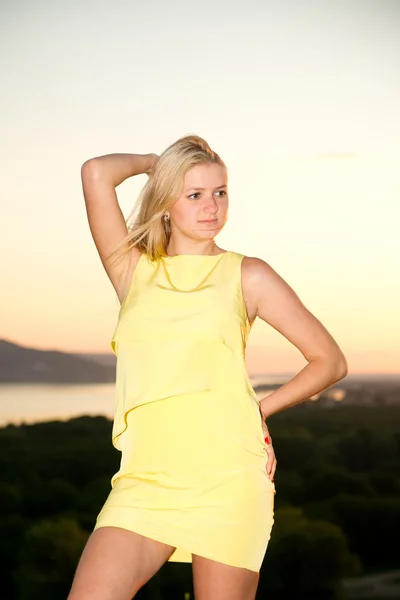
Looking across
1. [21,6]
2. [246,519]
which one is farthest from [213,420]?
[21,6]

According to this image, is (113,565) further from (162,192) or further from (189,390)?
(162,192)

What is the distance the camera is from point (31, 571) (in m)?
8.27

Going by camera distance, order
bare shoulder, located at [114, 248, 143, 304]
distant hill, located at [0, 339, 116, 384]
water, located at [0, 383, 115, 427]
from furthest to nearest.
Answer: water, located at [0, 383, 115, 427], distant hill, located at [0, 339, 116, 384], bare shoulder, located at [114, 248, 143, 304]

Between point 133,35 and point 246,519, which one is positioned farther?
point 133,35

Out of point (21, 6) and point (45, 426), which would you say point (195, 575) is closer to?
point (21, 6)

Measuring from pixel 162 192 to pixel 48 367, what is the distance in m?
5.03

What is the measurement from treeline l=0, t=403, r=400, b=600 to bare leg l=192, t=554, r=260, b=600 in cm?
587

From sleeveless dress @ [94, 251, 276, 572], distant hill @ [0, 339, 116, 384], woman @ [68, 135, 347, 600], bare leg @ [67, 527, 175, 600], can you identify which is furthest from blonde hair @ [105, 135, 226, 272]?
distant hill @ [0, 339, 116, 384]

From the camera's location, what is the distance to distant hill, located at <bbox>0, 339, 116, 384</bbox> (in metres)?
6.76

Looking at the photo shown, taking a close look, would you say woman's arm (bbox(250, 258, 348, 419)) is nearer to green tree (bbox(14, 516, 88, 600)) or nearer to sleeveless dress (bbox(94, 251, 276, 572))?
sleeveless dress (bbox(94, 251, 276, 572))

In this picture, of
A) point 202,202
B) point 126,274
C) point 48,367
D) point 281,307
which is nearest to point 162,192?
point 202,202

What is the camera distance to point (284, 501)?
9.55 metres

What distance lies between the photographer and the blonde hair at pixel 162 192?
2.34m

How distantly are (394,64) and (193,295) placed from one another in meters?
4.20
